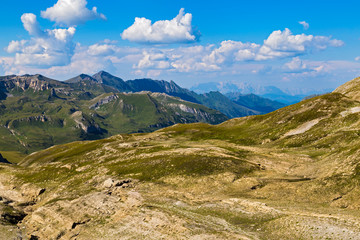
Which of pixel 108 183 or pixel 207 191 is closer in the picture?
pixel 207 191

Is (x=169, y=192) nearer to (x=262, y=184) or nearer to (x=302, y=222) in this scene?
(x=262, y=184)

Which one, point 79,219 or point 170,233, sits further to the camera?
point 79,219

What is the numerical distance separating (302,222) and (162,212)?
25.4m

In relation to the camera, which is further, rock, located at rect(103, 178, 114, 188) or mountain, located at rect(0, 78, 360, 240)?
rock, located at rect(103, 178, 114, 188)

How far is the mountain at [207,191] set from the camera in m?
46.6

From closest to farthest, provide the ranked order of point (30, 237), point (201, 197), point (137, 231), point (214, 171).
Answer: point (137, 231) < point (30, 237) < point (201, 197) < point (214, 171)

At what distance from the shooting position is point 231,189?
6675 centimetres

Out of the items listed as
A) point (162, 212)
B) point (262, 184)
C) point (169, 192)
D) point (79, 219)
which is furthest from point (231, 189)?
point (79, 219)

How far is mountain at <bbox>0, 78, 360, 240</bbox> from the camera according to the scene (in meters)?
46.6

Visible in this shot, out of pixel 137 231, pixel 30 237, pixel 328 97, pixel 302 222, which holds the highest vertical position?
pixel 328 97

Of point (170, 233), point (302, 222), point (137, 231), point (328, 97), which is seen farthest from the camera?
point (328, 97)

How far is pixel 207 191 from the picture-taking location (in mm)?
67438

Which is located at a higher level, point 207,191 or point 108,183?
point 207,191

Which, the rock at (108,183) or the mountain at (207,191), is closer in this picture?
the mountain at (207,191)
